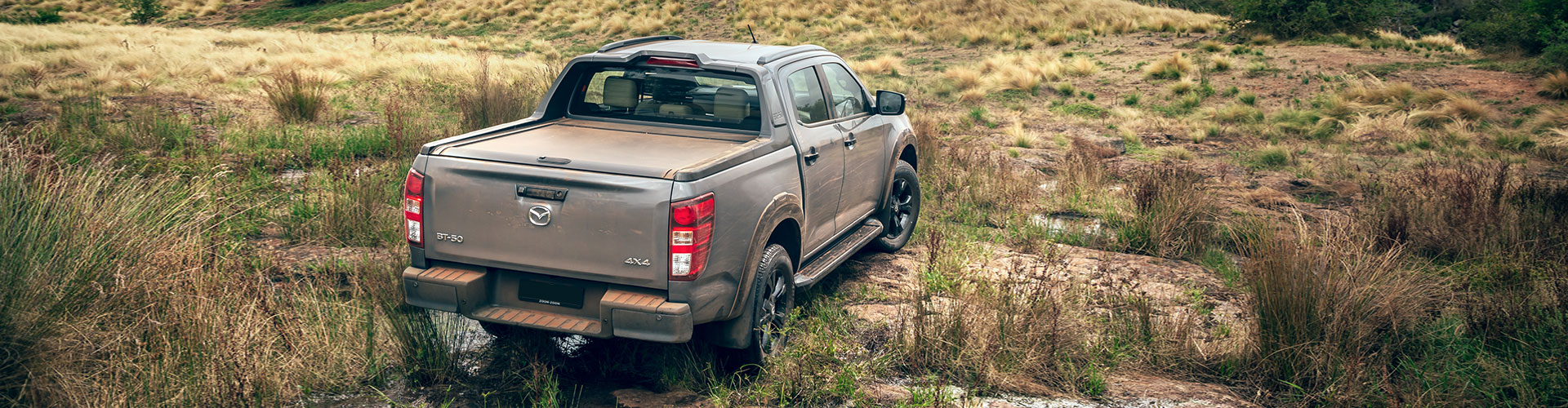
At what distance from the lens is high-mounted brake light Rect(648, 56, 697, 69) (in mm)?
5082

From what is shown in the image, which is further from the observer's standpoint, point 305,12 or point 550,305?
point 305,12

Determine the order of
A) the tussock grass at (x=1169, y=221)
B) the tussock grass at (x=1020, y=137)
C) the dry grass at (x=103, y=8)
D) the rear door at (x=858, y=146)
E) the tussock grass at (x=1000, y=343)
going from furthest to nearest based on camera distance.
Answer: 1. the dry grass at (x=103, y=8)
2. the tussock grass at (x=1020, y=137)
3. the tussock grass at (x=1169, y=221)
4. the rear door at (x=858, y=146)
5. the tussock grass at (x=1000, y=343)

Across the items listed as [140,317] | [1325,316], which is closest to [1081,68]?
[1325,316]

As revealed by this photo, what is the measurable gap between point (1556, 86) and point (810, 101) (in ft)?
54.0

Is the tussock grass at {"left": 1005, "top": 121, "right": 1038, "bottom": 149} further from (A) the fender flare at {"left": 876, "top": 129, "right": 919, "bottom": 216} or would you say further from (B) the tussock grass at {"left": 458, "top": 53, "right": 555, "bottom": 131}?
(A) the fender flare at {"left": 876, "top": 129, "right": 919, "bottom": 216}

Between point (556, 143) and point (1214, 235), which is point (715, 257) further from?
point (1214, 235)

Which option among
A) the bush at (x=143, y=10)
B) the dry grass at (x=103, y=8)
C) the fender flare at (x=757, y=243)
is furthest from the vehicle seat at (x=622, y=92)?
the dry grass at (x=103, y=8)

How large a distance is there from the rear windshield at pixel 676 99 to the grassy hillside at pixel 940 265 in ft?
4.11

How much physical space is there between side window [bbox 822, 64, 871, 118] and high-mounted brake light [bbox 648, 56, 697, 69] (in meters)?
1.16

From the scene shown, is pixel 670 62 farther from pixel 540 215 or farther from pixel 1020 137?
pixel 1020 137

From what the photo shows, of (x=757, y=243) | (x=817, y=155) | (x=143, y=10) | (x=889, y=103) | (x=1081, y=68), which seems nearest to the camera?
(x=757, y=243)

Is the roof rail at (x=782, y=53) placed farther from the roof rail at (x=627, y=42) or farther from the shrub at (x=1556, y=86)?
the shrub at (x=1556, y=86)

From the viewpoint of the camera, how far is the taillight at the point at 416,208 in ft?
13.5

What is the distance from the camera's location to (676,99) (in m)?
5.36
